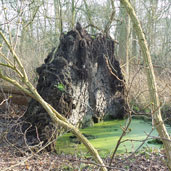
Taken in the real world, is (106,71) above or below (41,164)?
above

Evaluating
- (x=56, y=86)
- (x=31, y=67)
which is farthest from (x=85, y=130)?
(x=31, y=67)

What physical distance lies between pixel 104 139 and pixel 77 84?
1795mm

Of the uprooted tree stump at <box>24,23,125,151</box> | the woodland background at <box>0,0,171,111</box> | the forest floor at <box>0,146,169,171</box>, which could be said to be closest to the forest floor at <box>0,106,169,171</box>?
the forest floor at <box>0,146,169,171</box>

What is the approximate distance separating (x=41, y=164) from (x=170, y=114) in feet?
16.3

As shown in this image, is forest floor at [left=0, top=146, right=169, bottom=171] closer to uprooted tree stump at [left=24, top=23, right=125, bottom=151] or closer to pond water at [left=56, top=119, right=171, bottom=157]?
pond water at [left=56, top=119, right=171, bottom=157]

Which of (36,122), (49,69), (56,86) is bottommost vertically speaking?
(36,122)

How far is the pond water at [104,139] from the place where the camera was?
16.8 feet

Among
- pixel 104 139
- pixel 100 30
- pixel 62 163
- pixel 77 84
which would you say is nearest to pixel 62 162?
pixel 62 163

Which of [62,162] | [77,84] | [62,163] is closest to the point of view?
[62,162]

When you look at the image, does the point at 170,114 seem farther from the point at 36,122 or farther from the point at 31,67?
the point at 31,67

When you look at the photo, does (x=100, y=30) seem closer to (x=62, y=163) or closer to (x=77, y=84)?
(x=77, y=84)

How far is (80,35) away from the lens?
6.91m

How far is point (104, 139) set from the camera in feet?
19.3

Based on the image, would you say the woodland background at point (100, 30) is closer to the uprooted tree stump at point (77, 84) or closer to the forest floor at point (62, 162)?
the uprooted tree stump at point (77, 84)
